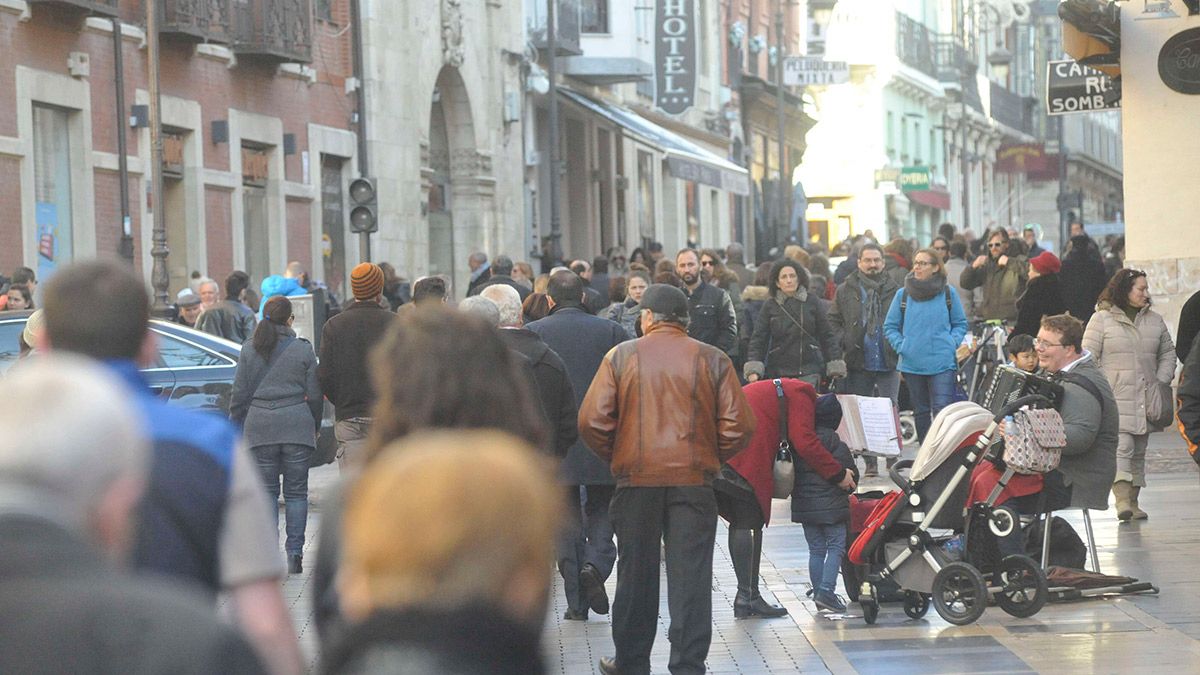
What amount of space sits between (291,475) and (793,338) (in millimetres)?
5013

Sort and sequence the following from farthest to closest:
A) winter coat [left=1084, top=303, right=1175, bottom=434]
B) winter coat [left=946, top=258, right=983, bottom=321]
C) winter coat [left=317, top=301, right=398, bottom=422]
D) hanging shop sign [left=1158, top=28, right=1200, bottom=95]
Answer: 1. winter coat [left=946, top=258, right=983, bottom=321]
2. hanging shop sign [left=1158, top=28, right=1200, bottom=95]
3. winter coat [left=1084, top=303, right=1175, bottom=434]
4. winter coat [left=317, top=301, right=398, bottom=422]

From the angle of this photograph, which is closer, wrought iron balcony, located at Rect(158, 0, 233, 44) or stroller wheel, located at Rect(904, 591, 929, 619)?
stroller wheel, located at Rect(904, 591, 929, 619)

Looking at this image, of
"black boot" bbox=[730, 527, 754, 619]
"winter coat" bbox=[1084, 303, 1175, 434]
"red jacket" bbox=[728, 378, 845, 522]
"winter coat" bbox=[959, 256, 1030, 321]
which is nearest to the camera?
"red jacket" bbox=[728, 378, 845, 522]

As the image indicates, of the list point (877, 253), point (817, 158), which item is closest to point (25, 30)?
point (877, 253)

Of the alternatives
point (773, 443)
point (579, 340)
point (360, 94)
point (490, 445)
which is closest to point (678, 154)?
point (360, 94)

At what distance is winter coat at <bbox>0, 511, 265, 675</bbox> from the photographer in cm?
241

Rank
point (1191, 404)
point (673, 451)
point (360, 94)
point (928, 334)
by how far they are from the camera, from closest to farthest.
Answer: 1. point (673, 451)
2. point (1191, 404)
3. point (928, 334)
4. point (360, 94)

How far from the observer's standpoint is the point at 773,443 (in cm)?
1035

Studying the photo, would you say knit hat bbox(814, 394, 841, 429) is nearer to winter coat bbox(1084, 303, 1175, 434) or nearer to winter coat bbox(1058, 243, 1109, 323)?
winter coat bbox(1084, 303, 1175, 434)

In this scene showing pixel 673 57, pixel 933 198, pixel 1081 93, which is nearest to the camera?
pixel 1081 93

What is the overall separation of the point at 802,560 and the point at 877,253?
18.2ft

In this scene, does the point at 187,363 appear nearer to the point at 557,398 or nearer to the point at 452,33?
the point at 557,398

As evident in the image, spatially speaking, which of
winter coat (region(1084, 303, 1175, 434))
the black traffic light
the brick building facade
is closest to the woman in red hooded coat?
winter coat (region(1084, 303, 1175, 434))

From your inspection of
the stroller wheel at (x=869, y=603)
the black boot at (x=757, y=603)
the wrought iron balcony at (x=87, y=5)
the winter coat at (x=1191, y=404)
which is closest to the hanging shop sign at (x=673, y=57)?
the wrought iron balcony at (x=87, y=5)
